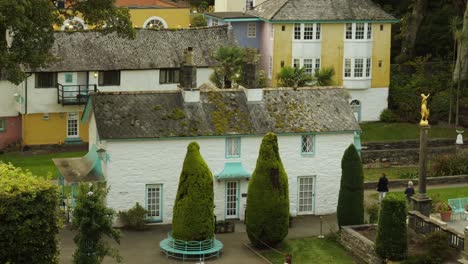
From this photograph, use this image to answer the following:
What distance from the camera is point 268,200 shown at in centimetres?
4850

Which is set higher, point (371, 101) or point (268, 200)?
point (371, 101)

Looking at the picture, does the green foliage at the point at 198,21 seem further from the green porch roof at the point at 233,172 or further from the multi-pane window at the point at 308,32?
the green porch roof at the point at 233,172

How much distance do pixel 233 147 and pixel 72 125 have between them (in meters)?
18.3

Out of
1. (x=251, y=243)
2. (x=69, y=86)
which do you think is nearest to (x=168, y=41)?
(x=69, y=86)

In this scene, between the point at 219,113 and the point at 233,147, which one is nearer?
→ the point at 233,147

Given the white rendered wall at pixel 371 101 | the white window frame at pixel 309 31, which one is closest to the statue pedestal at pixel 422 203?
the white rendered wall at pixel 371 101

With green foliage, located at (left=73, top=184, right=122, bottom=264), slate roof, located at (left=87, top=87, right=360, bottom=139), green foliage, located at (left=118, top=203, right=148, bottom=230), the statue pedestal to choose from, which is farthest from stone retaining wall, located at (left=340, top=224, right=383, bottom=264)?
green foliage, located at (left=73, top=184, right=122, bottom=264)

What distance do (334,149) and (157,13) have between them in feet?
106

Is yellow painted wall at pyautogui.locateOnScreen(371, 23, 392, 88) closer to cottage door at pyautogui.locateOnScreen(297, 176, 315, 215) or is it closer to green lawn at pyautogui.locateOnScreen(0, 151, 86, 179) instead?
green lawn at pyautogui.locateOnScreen(0, 151, 86, 179)

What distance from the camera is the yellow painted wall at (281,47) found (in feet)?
243

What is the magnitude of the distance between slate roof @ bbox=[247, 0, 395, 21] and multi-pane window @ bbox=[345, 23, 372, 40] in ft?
2.23

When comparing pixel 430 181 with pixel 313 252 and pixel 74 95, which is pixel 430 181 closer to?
pixel 313 252

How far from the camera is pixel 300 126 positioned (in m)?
54.2

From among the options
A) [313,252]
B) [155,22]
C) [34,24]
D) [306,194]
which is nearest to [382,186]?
[306,194]
